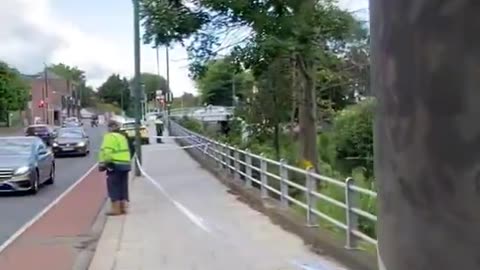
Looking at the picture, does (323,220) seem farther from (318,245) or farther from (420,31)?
(420,31)

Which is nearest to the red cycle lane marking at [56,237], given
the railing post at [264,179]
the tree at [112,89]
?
the railing post at [264,179]

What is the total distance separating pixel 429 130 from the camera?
133cm

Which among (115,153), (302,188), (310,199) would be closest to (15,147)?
(115,153)

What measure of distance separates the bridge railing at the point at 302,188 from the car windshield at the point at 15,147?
526 centimetres

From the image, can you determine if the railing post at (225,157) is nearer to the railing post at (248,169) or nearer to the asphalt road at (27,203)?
the railing post at (248,169)

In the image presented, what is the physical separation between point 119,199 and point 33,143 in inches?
329

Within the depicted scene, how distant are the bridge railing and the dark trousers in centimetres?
253

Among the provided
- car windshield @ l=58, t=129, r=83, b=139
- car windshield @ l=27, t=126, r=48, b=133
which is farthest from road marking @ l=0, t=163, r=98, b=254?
car windshield @ l=27, t=126, r=48, b=133

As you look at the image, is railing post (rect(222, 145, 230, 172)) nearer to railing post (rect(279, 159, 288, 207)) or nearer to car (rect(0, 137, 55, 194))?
car (rect(0, 137, 55, 194))

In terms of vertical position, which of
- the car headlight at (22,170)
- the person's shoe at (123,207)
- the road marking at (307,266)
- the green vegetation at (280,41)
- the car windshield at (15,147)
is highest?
the green vegetation at (280,41)

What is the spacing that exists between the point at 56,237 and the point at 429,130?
11449 mm

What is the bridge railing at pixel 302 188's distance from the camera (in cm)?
891

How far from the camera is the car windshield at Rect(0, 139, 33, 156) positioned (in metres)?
21.0

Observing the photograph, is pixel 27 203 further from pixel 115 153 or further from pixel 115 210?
pixel 115 153
